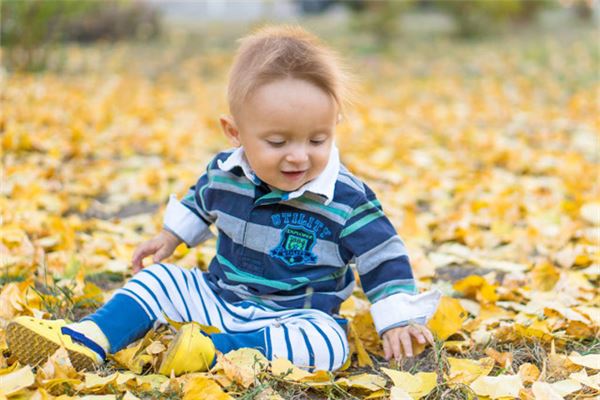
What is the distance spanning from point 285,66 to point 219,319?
692 mm

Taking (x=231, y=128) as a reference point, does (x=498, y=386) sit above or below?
below

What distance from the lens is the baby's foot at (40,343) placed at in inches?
68.7

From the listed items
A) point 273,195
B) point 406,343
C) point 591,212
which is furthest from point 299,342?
point 591,212

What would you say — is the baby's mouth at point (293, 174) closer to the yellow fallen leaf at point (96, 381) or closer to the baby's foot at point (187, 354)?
the baby's foot at point (187, 354)

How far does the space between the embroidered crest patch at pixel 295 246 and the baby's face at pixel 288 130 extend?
0.41 ft

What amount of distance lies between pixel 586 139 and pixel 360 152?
1.58 metres

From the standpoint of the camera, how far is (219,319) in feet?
6.70

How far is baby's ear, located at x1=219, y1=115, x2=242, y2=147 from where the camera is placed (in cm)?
201

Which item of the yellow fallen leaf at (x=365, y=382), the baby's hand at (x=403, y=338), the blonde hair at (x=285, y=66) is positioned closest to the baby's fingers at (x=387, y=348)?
the baby's hand at (x=403, y=338)

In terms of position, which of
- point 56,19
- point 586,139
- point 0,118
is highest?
point 56,19

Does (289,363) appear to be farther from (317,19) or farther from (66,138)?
(317,19)

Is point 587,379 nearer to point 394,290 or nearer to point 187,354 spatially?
point 394,290

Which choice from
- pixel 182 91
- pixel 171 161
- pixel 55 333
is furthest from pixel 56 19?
pixel 55 333

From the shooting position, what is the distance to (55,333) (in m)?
1.78
